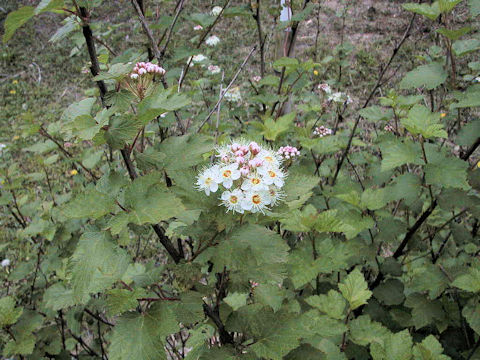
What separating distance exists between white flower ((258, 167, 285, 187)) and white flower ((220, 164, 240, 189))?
68 mm

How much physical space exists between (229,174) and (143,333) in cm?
44

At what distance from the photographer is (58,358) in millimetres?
1889

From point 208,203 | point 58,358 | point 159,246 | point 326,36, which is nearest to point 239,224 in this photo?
point 208,203

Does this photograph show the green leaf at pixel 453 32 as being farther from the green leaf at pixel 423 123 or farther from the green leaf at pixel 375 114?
the green leaf at pixel 375 114

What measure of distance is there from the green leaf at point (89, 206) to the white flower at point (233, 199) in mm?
261

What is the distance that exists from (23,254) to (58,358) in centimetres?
183

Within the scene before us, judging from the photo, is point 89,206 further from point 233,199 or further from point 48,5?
point 48,5

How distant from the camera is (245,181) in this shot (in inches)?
36.0

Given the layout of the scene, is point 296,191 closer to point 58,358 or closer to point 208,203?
point 208,203

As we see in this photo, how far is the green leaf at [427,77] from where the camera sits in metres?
1.51

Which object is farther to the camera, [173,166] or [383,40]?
[383,40]

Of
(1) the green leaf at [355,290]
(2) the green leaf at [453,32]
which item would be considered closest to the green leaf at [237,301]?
(1) the green leaf at [355,290]

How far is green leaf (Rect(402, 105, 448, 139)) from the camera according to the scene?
1411mm

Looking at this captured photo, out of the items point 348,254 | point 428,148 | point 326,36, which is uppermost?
point 428,148
